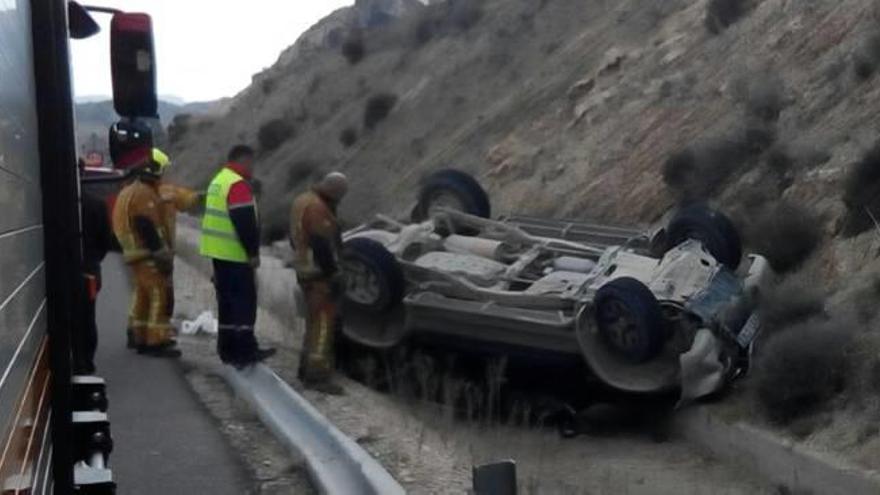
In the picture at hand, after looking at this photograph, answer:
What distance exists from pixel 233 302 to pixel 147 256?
1.62 metres

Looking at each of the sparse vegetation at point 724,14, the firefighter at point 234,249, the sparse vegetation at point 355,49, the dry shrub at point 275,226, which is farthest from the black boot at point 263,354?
the sparse vegetation at point 355,49

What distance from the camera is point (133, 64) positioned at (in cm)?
647

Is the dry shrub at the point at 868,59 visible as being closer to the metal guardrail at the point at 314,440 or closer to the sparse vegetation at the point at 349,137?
the metal guardrail at the point at 314,440

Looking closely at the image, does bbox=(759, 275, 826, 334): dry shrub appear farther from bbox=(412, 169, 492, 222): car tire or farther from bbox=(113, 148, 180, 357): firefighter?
bbox=(113, 148, 180, 357): firefighter

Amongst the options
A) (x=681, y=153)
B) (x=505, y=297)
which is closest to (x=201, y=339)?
(x=505, y=297)

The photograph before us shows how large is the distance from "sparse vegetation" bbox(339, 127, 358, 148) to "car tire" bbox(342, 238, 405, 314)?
3418 centimetres

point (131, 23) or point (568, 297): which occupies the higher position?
point (131, 23)

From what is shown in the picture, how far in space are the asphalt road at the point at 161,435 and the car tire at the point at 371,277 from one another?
1.63 meters

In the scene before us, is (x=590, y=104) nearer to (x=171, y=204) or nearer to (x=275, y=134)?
(x=171, y=204)

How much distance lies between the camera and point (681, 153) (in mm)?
22594

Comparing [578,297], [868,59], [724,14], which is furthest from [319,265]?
[724,14]

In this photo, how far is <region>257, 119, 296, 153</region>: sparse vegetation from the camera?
58156mm

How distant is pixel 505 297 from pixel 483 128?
23.2 metres

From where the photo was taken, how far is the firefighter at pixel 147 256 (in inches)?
520
